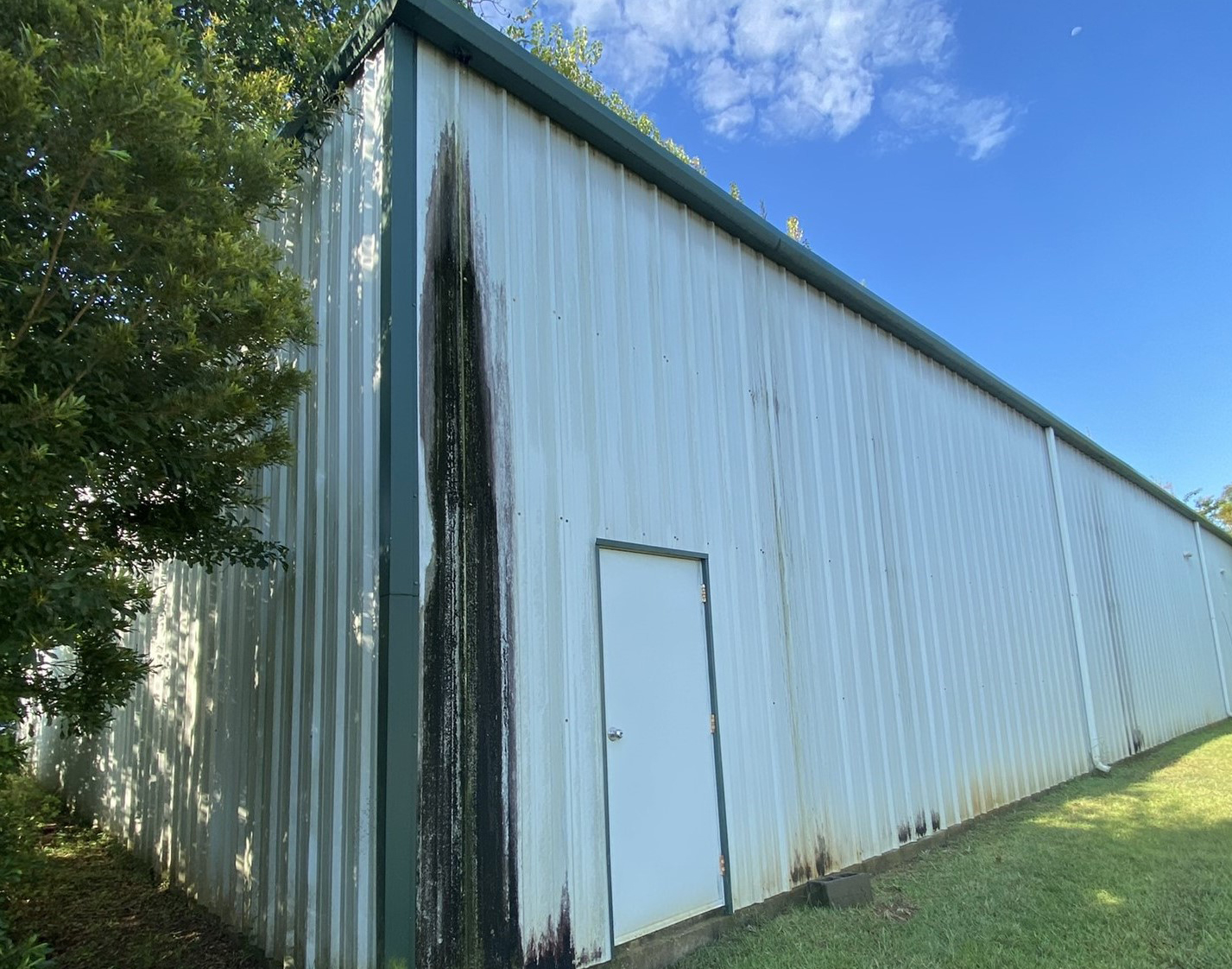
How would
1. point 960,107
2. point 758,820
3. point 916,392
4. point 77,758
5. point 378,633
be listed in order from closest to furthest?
point 378,633 < point 758,820 < point 77,758 < point 916,392 < point 960,107

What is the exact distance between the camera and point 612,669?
4.58 metres

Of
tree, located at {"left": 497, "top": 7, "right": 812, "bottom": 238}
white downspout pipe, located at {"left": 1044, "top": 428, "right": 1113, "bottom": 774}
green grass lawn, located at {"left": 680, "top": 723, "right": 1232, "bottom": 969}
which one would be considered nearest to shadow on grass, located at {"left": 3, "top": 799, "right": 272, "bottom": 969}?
green grass lawn, located at {"left": 680, "top": 723, "right": 1232, "bottom": 969}

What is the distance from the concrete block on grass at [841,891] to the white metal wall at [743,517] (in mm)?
190

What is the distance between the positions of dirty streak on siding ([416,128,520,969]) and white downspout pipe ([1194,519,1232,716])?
2128cm

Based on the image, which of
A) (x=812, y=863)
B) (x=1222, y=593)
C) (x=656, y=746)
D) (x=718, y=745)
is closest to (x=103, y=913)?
(x=656, y=746)

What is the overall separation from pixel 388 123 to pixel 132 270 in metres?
1.70

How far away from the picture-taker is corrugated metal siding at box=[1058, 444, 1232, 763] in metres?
12.1

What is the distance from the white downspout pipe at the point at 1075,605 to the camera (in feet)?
35.6

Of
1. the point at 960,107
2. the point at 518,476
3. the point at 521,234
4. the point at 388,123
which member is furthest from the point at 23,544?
the point at 960,107

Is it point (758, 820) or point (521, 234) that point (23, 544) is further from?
point (758, 820)

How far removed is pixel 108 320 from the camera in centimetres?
296

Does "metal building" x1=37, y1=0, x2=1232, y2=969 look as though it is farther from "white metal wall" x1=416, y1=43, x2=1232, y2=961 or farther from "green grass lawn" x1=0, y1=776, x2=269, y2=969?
"green grass lawn" x1=0, y1=776, x2=269, y2=969

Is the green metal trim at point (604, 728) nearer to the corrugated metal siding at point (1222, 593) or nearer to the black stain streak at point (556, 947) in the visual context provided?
the black stain streak at point (556, 947)

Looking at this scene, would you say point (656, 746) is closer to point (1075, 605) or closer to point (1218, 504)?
point (1075, 605)
